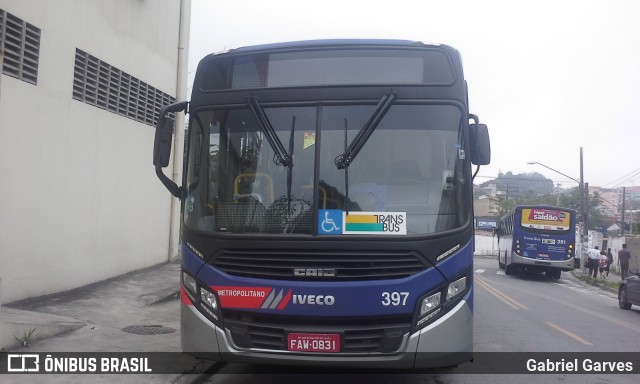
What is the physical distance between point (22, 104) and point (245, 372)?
219 inches

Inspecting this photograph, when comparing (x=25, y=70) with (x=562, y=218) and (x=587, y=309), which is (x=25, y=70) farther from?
(x=562, y=218)

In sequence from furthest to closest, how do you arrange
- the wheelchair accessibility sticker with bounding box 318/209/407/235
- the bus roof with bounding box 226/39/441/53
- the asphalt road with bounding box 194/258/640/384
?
1. the asphalt road with bounding box 194/258/640/384
2. the bus roof with bounding box 226/39/441/53
3. the wheelchair accessibility sticker with bounding box 318/209/407/235

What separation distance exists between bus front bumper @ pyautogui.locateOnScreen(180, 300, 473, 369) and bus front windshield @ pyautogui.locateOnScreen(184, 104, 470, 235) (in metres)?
0.83

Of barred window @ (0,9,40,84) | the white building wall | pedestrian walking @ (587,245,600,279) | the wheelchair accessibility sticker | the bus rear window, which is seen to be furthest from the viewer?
pedestrian walking @ (587,245,600,279)

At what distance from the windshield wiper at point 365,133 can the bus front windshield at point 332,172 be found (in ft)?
0.15

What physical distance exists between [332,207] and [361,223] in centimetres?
29

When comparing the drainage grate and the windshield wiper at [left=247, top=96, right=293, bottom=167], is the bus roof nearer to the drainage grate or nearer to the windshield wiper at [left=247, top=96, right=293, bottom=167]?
the windshield wiper at [left=247, top=96, right=293, bottom=167]

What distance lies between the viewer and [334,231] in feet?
16.2

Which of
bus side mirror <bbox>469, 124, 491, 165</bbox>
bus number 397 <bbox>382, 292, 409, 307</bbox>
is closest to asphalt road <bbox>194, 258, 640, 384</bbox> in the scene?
bus number 397 <bbox>382, 292, 409, 307</bbox>

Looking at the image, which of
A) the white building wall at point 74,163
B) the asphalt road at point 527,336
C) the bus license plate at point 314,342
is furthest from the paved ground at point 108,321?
the bus license plate at point 314,342

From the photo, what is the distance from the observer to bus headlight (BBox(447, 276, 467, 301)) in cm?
495

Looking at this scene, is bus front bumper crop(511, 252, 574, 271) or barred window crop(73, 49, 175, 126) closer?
barred window crop(73, 49, 175, 126)

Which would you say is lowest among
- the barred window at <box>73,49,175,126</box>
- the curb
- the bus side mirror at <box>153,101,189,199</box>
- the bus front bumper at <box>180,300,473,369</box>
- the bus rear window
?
the curb

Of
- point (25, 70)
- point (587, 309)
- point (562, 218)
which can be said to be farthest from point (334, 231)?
point (562, 218)
